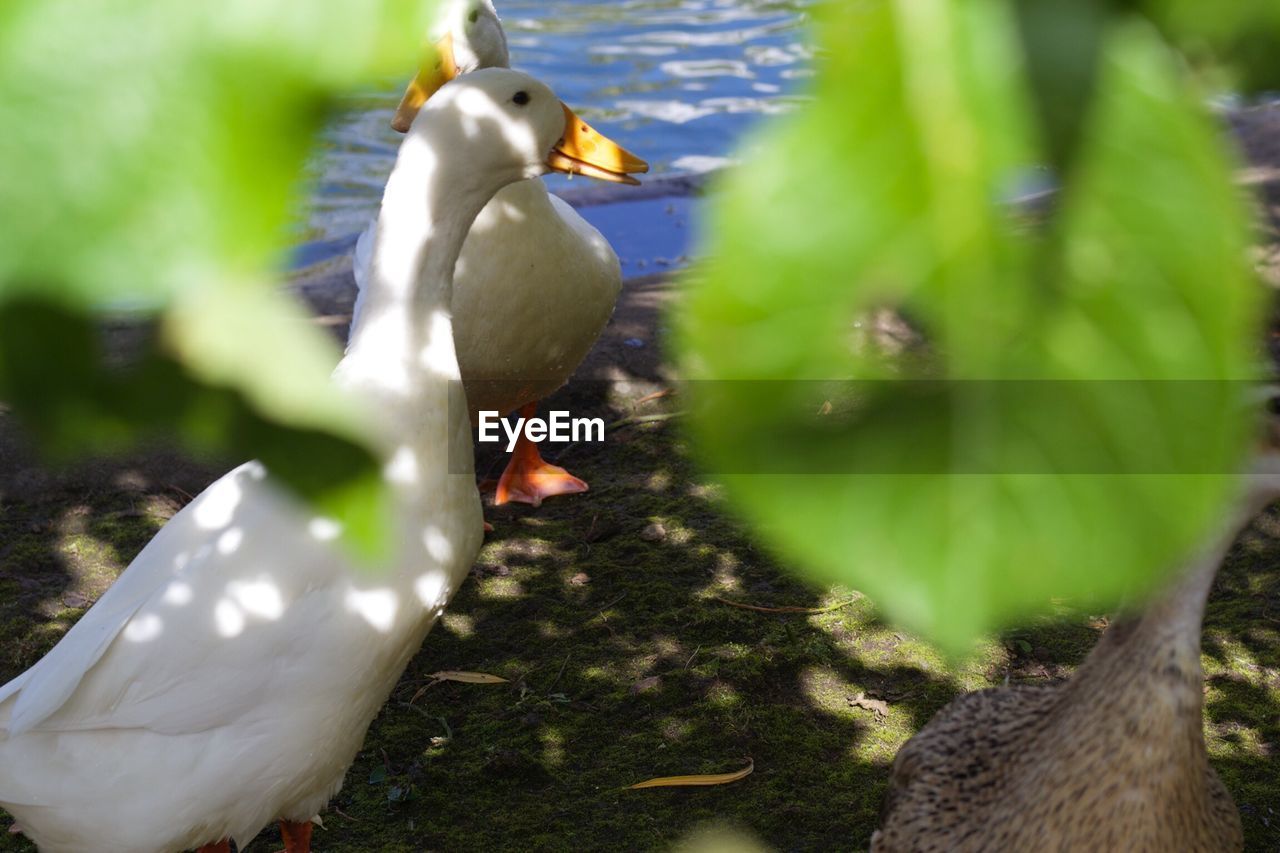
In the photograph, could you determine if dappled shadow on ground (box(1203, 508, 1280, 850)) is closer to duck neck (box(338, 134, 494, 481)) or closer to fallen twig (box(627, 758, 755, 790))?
fallen twig (box(627, 758, 755, 790))

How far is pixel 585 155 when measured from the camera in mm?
2246

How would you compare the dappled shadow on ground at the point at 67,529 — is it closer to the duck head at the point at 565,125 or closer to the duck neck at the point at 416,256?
the duck head at the point at 565,125

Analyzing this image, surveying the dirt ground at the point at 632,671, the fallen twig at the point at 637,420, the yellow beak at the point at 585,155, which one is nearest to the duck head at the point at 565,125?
the yellow beak at the point at 585,155

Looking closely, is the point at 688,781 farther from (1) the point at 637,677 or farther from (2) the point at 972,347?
(2) the point at 972,347

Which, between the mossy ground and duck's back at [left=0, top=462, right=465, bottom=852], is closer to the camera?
duck's back at [left=0, top=462, right=465, bottom=852]

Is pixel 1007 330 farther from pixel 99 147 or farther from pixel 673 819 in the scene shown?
pixel 673 819

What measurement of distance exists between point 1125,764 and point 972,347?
1.68 meters

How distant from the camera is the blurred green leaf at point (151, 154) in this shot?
0.39ft

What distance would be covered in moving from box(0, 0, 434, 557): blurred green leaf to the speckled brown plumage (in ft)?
5.51

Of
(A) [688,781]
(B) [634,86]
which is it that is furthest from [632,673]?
(B) [634,86]

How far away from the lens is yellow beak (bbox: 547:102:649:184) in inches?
86.0

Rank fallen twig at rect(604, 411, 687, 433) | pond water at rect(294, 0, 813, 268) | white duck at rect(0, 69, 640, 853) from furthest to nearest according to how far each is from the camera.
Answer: pond water at rect(294, 0, 813, 268) → fallen twig at rect(604, 411, 687, 433) → white duck at rect(0, 69, 640, 853)

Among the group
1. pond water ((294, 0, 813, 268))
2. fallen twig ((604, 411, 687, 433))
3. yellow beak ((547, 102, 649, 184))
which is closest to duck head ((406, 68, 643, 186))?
yellow beak ((547, 102, 649, 184))

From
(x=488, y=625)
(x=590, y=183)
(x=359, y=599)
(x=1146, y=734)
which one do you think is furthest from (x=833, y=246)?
(x=590, y=183)
